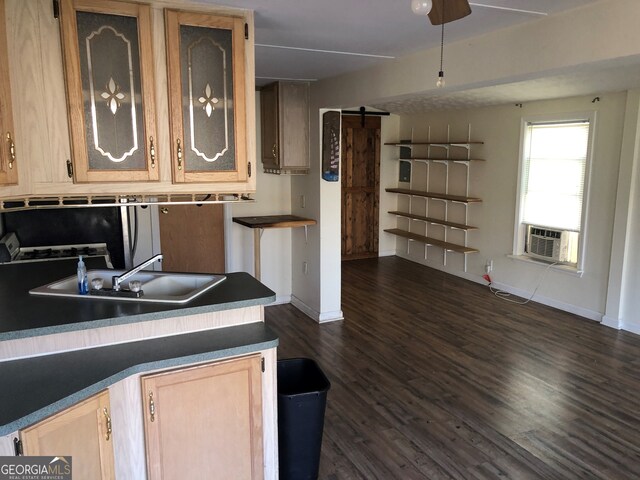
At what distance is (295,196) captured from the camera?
546cm

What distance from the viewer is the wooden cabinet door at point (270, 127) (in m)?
4.93

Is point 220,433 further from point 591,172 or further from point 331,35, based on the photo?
point 591,172

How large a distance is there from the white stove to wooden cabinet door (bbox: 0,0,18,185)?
43.3 inches

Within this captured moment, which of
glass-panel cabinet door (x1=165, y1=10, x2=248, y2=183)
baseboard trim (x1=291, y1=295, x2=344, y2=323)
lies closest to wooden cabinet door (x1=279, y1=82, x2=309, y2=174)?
baseboard trim (x1=291, y1=295, x2=344, y2=323)

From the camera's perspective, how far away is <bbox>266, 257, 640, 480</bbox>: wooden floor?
2.74 meters

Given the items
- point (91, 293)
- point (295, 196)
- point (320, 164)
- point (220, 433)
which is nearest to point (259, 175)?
point (295, 196)

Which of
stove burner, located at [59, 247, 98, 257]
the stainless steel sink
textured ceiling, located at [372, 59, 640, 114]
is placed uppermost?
textured ceiling, located at [372, 59, 640, 114]

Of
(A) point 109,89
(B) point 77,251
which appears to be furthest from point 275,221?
(A) point 109,89

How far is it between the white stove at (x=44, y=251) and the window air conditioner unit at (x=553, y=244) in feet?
14.5

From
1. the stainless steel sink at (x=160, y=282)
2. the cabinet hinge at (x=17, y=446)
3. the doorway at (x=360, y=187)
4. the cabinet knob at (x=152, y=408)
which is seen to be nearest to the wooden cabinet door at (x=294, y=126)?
the stainless steel sink at (x=160, y=282)

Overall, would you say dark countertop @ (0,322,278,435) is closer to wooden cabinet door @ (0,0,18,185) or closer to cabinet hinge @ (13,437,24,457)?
cabinet hinge @ (13,437,24,457)

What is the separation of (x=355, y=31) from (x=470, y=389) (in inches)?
98.4

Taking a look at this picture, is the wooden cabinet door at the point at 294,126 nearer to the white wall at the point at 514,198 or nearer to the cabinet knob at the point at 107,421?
the white wall at the point at 514,198

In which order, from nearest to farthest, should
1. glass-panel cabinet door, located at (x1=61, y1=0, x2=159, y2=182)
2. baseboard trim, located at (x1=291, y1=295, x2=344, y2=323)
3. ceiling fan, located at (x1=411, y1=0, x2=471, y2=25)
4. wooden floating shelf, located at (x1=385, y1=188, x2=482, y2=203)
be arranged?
ceiling fan, located at (x1=411, y1=0, x2=471, y2=25) < glass-panel cabinet door, located at (x1=61, y1=0, x2=159, y2=182) < baseboard trim, located at (x1=291, y1=295, x2=344, y2=323) < wooden floating shelf, located at (x1=385, y1=188, x2=482, y2=203)
